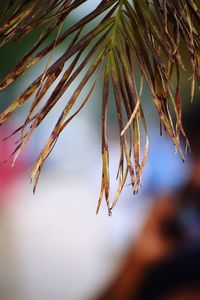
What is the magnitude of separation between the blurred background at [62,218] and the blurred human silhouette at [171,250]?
0.38 ft

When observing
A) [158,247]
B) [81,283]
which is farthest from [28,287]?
[158,247]

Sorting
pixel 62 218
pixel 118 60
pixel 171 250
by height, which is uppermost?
pixel 118 60

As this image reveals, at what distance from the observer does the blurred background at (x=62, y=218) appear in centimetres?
304

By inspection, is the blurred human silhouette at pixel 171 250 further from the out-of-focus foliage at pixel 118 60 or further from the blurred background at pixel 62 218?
the out-of-focus foliage at pixel 118 60

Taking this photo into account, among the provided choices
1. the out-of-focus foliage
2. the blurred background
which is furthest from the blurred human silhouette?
the out-of-focus foliage

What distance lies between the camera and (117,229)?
10.8ft

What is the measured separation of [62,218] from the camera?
13.4 feet

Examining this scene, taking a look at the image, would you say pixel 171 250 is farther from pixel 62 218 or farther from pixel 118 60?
pixel 118 60

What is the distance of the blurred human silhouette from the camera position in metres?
2.53

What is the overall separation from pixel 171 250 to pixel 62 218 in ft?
5.05

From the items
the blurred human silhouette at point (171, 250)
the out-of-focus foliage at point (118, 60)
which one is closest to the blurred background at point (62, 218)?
the blurred human silhouette at point (171, 250)

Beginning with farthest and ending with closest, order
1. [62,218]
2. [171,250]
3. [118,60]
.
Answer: [62,218]
[171,250]
[118,60]

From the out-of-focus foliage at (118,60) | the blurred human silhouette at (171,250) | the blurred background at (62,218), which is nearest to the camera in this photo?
the out-of-focus foliage at (118,60)

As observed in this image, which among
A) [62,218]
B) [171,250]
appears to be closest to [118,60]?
[171,250]
